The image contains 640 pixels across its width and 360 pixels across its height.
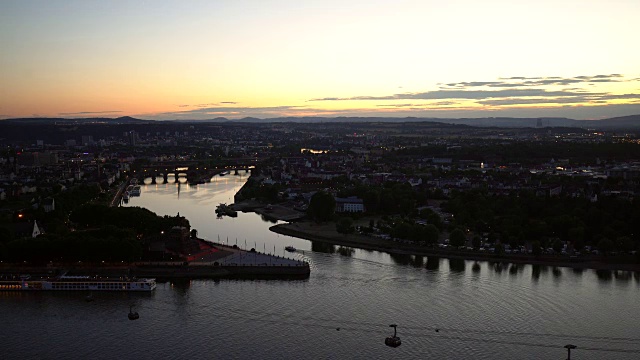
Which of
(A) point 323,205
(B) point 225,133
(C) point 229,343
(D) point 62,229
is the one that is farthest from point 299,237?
(B) point 225,133

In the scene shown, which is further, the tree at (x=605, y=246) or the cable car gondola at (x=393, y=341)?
the tree at (x=605, y=246)

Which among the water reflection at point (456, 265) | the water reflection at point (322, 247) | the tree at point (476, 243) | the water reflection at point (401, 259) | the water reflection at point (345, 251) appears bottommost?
the water reflection at point (322, 247)

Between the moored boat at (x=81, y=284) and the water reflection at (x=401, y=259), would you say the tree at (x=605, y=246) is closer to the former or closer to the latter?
the water reflection at (x=401, y=259)

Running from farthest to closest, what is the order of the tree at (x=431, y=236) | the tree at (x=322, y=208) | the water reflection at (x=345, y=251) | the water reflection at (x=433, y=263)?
the tree at (x=322, y=208) → the tree at (x=431, y=236) → the water reflection at (x=345, y=251) → the water reflection at (x=433, y=263)

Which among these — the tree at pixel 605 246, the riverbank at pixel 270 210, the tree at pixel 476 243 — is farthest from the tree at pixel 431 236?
the riverbank at pixel 270 210

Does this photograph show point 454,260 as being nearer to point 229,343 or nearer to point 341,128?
point 229,343

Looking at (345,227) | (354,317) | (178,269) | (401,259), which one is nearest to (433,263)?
(401,259)

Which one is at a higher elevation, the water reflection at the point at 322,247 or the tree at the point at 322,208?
the tree at the point at 322,208

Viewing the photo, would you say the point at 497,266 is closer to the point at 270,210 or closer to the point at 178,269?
the point at 178,269
